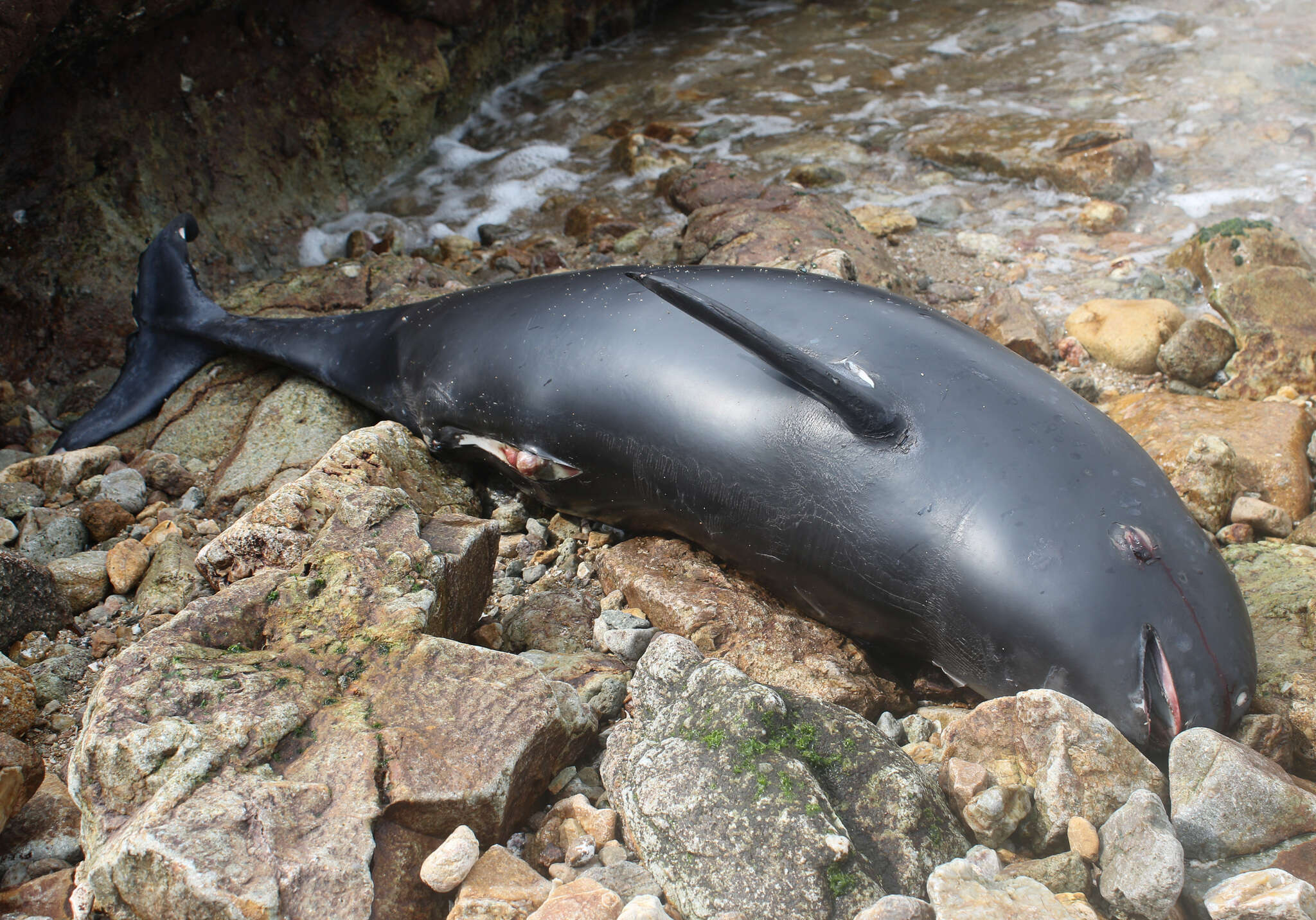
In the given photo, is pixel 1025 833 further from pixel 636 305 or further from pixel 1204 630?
pixel 636 305

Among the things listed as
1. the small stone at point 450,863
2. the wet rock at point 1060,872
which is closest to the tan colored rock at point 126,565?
the small stone at point 450,863

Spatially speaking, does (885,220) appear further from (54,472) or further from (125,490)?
Result: (54,472)

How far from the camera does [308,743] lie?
6.27 feet

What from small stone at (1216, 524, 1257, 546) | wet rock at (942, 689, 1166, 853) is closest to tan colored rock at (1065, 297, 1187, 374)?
small stone at (1216, 524, 1257, 546)

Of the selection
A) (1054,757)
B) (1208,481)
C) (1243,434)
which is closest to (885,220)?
(1243,434)

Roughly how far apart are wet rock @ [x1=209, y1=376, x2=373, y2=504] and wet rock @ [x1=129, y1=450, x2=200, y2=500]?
4.7 inches

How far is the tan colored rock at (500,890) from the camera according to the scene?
1.70 meters

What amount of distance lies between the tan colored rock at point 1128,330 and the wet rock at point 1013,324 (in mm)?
169

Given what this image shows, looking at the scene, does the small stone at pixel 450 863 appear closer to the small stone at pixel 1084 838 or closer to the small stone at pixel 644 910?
the small stone at pixel 644 910

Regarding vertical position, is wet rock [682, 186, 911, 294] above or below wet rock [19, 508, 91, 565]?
above

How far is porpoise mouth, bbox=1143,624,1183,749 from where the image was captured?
2.10 metres

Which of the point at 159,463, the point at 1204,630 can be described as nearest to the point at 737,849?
the point at 1204,630

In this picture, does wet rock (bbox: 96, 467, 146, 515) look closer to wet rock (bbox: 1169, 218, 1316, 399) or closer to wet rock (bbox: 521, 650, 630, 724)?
wet rock (bbox: 521, 650, 630, 724)

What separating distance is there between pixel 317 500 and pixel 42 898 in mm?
1111
